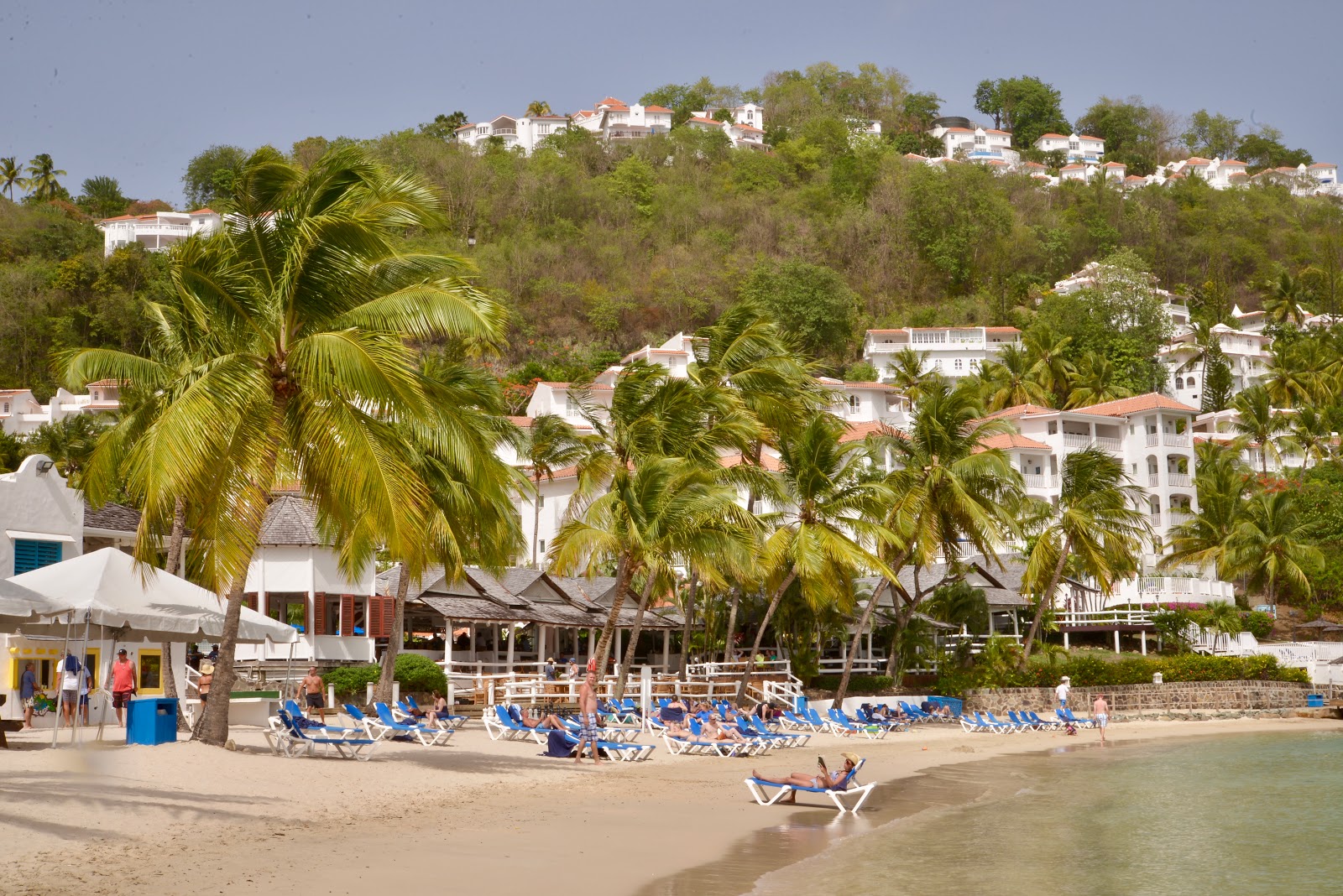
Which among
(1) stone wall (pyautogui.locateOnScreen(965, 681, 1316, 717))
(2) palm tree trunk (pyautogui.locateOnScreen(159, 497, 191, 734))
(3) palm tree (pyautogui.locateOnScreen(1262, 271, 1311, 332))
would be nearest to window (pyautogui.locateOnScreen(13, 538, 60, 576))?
(2) palm tree trunk (pyautogui.locateOnScreen(159, 497, 191, 734))

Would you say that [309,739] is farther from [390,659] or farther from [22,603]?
[390,659]

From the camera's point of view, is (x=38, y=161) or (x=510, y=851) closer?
(x=510, y=851)

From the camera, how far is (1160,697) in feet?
136

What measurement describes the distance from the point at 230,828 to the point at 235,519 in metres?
5.02

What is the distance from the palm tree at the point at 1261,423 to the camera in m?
71.9

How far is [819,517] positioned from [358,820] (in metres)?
20.6

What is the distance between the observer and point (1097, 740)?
109 ft

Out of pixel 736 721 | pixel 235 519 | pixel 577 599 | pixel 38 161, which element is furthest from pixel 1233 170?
pixel 235 519

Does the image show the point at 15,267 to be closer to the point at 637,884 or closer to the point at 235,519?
the point at 235,519

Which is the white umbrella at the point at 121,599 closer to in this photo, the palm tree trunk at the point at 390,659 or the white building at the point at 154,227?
the palm tree trunk at the point at 390,659

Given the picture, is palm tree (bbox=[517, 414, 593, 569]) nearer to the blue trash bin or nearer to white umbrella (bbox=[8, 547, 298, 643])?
white umbrella (bbox=[8, 547, 298, 643])

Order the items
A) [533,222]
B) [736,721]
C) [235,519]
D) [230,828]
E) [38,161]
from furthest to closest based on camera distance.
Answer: [38,161], [533,222], [736,721], [235,519], [230,828]

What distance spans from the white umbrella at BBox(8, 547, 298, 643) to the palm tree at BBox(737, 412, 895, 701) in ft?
50.5

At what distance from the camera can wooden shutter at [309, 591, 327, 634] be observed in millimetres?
29422
